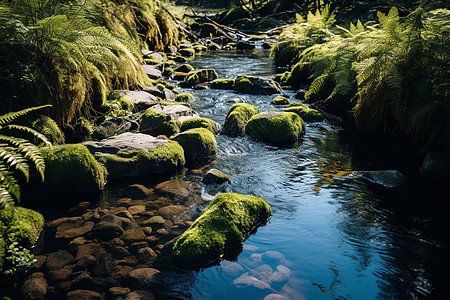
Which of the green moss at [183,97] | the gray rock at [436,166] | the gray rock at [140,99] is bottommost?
the gray rock at [436,166]

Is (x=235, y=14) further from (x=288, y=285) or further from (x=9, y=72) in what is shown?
(x=288, y=285)

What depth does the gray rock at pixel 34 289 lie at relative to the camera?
2.89 m

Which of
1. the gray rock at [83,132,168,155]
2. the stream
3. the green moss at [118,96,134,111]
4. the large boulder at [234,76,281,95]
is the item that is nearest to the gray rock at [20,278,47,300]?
the stream

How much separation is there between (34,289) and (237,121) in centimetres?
528

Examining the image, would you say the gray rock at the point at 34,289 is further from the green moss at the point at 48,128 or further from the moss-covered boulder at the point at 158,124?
the moss-covered boulder at the point at 158,124

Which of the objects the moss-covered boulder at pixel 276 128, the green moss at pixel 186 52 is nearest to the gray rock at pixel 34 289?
the moss-covered boulder at pixel 276 128

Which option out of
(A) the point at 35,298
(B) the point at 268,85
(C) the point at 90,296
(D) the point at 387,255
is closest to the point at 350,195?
(D) the point at 387,255

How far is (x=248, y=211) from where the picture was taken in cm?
406

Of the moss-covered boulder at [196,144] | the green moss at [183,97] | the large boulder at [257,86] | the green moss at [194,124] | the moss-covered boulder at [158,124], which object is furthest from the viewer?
the large boulder at [257,86]

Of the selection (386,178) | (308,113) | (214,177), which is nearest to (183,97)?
(308,113)

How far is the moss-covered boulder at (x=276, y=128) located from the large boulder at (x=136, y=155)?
6.69 feet

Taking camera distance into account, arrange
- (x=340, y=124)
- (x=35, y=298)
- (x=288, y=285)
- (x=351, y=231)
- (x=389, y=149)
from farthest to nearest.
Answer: (x=340, y=124), (x=389, y=149), (x=351, y=231), (x=288, y=285), (x=35, y=298)

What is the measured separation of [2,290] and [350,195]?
4244 mm

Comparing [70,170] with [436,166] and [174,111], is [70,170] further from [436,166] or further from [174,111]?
[436,166]
